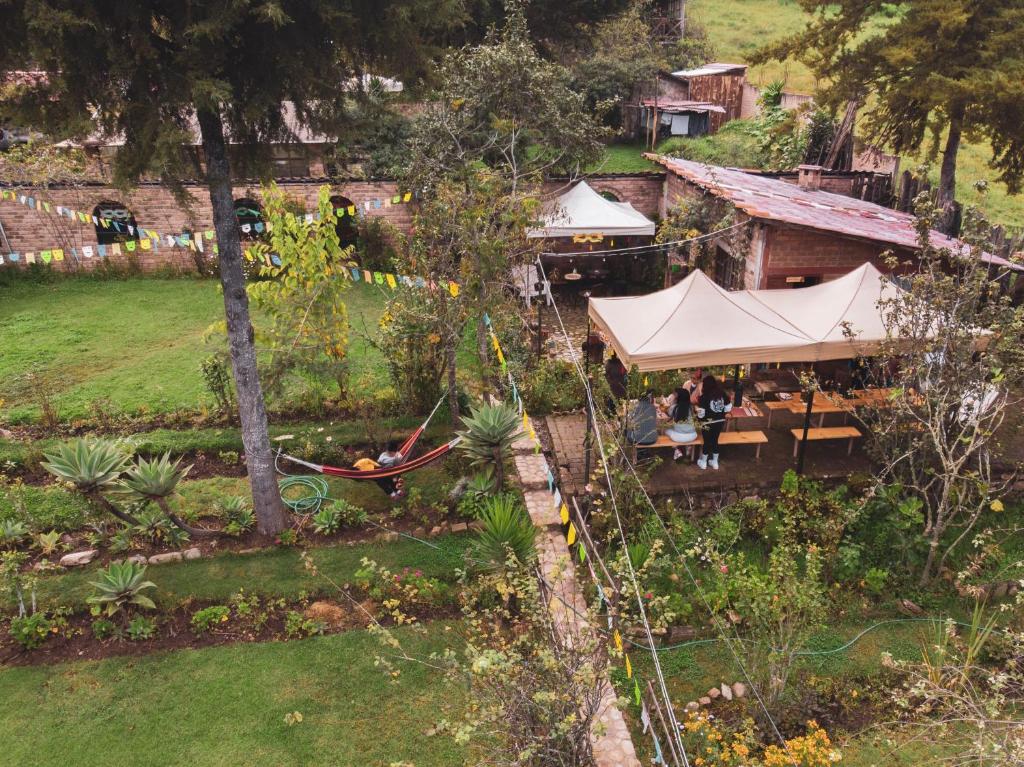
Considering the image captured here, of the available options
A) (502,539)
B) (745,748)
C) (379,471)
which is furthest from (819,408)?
(379,471)

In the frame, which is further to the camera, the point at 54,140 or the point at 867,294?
the point at 867,294

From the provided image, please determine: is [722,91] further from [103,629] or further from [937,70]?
[103,629]

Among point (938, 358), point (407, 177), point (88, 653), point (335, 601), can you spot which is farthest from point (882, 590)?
point (407, 177)

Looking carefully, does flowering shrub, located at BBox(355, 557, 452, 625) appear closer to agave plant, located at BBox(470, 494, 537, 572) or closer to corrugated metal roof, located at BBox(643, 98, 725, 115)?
agave plant, located at BBox(470, 494, 537, 572)

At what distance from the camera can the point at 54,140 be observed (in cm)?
558

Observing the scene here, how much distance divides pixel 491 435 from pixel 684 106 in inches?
817

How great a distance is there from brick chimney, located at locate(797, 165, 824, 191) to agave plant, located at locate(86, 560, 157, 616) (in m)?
14.0

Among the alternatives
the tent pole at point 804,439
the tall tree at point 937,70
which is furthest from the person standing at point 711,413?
the tall tree at point 937,70

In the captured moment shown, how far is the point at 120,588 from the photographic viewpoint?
635 cm

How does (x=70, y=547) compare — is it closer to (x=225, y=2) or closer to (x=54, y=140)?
(x=54, y=140)

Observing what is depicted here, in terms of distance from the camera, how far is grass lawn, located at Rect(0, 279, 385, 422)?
35.1 ft

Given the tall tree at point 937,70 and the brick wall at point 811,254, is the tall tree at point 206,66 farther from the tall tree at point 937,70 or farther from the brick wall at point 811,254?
the tall tree at point 937,70

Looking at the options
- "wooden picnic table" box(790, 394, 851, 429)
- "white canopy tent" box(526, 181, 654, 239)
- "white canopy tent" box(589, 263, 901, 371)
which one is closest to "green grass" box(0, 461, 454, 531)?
"white canopy tent" box(589, 263, 901, 371)

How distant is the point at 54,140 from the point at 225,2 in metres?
1.84
